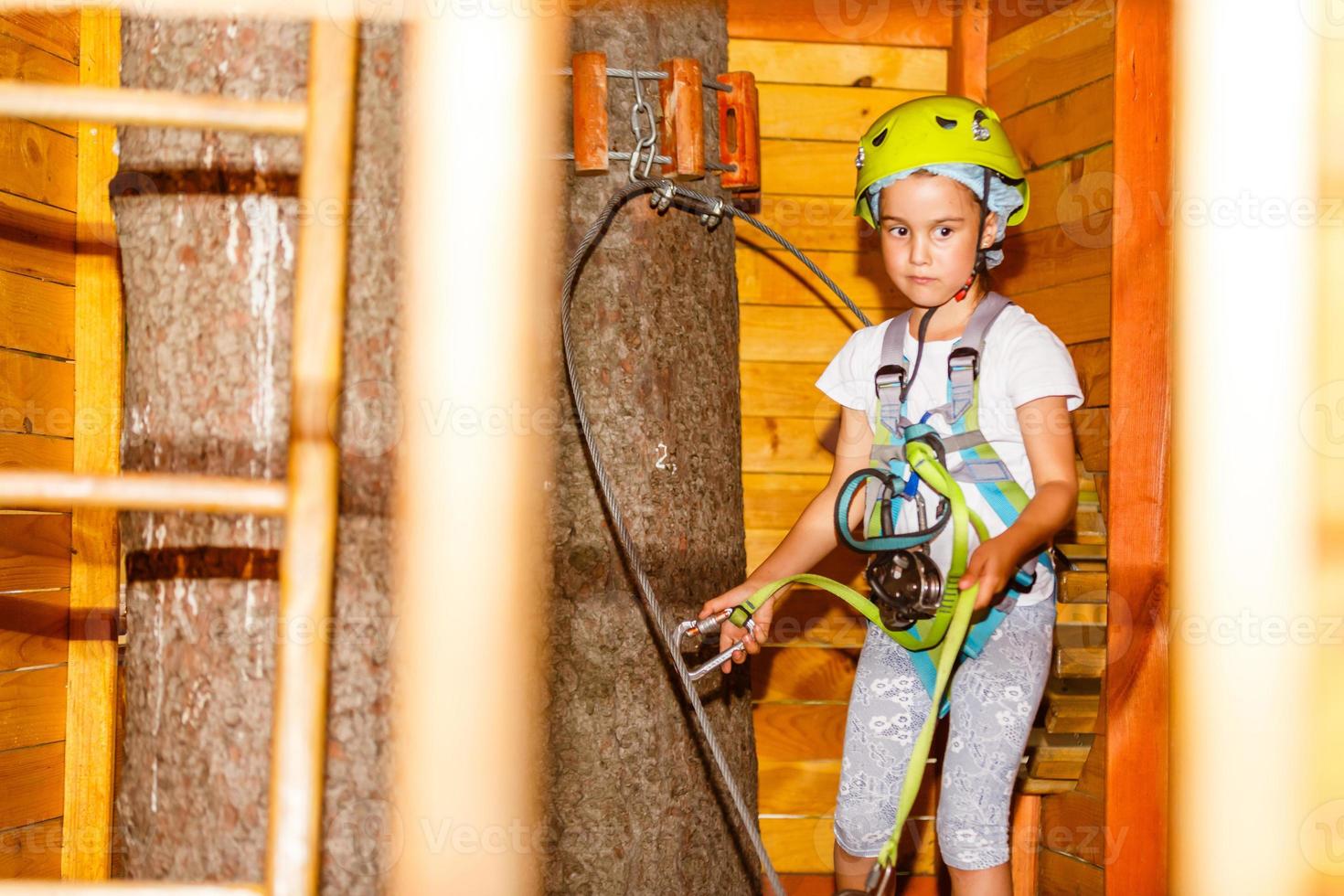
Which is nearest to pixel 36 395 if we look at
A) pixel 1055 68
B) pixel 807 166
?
pixel 807 166

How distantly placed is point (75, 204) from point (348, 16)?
195 cm

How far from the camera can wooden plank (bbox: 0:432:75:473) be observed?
2.81m

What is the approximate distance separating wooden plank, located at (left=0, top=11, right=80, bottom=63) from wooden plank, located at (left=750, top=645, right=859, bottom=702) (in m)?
2.43

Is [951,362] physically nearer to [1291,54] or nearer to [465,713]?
[1291,54]

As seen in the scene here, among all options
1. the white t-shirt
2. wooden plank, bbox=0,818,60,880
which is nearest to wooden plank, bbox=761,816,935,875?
the white t-shirt

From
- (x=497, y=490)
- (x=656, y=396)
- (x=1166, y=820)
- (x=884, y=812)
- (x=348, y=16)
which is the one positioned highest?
(x=348, y=16)

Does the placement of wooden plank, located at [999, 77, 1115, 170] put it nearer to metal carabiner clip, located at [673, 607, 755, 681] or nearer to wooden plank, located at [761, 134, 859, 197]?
wooden plank, located at [761, 134, 859, 197]

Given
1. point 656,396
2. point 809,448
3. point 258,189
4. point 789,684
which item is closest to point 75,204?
point 258,189

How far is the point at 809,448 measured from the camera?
3.16m

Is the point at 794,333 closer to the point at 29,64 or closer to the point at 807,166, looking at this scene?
the point at 807,166

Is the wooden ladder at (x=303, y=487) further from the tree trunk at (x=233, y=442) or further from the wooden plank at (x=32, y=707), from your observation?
the wooden plank at (x=32, y=707)

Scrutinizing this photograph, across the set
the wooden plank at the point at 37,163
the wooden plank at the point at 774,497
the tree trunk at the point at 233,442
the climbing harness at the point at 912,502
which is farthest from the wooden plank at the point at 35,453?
the wooden plank at the point at 774,497

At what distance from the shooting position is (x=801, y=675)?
311 centimetres

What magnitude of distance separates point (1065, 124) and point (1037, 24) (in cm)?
33
